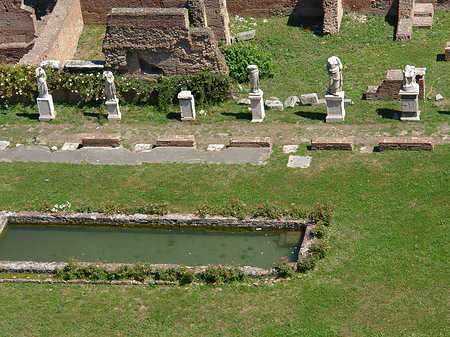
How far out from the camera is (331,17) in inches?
1022

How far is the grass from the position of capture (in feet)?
48.6

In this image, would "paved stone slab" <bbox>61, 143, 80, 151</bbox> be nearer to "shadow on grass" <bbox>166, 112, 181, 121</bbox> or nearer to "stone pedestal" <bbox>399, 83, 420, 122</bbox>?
"shadow on grass" <bbox>166, 112, 181, 121</bbox>

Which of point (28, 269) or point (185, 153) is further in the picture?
point (185, 153)

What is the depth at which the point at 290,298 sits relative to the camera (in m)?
15.3

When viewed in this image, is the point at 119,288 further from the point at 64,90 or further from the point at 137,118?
the point at 64,90

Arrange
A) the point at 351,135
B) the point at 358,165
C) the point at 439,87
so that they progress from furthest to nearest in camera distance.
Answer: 1. the point at 439,87
2. the point at 351,135
3. the point at 358,165

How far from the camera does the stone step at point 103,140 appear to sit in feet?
69.8

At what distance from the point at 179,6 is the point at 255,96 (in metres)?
6.04

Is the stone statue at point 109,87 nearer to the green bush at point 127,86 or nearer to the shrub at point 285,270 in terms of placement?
the green bush at point 127,86


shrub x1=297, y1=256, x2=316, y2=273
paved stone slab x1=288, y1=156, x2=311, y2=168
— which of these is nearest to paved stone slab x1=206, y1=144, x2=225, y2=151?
paved stone slab x1=288, y1=156, x2=311, y2=168

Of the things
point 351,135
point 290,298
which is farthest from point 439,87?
point 290,298

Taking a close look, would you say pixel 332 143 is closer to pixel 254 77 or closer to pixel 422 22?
pixel 254 77

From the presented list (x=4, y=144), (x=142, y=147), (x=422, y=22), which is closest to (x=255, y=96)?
(x=142, y=147)

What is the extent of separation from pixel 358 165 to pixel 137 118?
6.72 m
